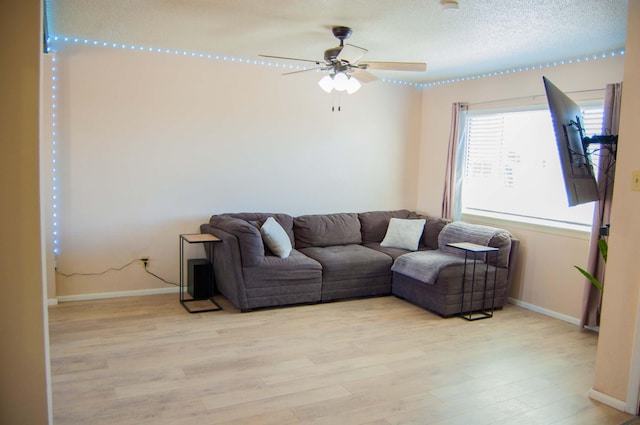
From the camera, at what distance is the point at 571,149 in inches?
124

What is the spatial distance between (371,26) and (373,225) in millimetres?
2693

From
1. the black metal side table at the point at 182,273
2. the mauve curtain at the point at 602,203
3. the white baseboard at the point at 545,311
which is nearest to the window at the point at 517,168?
the mauve curtain at the point at 602,203

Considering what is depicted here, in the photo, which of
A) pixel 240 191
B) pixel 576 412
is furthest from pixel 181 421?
pixel 240 191

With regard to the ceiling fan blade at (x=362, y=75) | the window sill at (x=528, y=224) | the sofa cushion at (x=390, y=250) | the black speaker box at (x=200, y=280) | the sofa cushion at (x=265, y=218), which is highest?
the ceiling fan blade at (x=362, y=75)

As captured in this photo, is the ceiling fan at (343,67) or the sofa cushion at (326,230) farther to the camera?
the sofa cushion at (326,230)

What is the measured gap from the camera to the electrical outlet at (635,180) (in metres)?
2.88

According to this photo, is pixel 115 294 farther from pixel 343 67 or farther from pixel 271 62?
pixel 343 67

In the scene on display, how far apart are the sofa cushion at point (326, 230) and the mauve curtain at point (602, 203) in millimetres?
2446

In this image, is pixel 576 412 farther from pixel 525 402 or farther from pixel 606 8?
pixel 606 8

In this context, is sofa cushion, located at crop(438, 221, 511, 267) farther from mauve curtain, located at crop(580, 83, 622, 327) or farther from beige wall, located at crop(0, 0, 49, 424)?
beige wall, located at crop(0, 0, 49, 424)

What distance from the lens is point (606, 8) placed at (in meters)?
3.13

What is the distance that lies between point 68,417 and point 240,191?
10.1 ft

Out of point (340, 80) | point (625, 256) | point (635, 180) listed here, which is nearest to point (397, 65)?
point (340, 80)

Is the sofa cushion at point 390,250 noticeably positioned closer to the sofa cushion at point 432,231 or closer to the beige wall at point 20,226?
the sofa cushion at point 432,231
